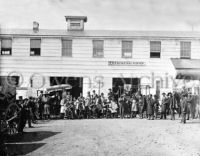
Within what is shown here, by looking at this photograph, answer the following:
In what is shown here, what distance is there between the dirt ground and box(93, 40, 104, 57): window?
37.6ft

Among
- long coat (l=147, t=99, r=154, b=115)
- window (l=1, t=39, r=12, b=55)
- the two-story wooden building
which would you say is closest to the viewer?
long coat (l=147, t=99, r=154, b=115)

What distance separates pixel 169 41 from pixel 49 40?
8705 millimetres

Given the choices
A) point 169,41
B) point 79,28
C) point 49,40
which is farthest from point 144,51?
point 49,40

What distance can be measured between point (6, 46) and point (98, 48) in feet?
22.0

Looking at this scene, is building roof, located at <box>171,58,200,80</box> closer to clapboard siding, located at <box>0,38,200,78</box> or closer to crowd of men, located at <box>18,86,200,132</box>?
crowd of men, located at <box>18,86,200,132</box>

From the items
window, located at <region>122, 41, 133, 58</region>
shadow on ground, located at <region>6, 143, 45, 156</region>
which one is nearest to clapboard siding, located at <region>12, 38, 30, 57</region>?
window, located at <region>122, 41, 133, 58</region>

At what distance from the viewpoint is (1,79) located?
25.3m

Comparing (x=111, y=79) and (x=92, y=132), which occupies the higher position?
(x=111, y=79)

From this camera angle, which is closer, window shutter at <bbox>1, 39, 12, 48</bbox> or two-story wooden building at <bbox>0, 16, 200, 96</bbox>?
two-story wooden building at <bbox>0, 16, 200, 96</bbox>

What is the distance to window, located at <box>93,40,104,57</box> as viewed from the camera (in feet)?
84.9

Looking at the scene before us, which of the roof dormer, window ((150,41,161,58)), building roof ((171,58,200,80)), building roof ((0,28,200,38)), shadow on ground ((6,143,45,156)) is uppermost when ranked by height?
the roof dormer

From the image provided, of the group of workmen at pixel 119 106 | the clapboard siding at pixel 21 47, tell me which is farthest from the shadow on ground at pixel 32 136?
the clapboard siding at pixel 21 47

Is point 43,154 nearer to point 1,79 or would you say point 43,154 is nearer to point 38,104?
point 38,104

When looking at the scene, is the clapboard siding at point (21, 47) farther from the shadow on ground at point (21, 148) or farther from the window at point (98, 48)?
the shadow on ground at point (21, 148)
